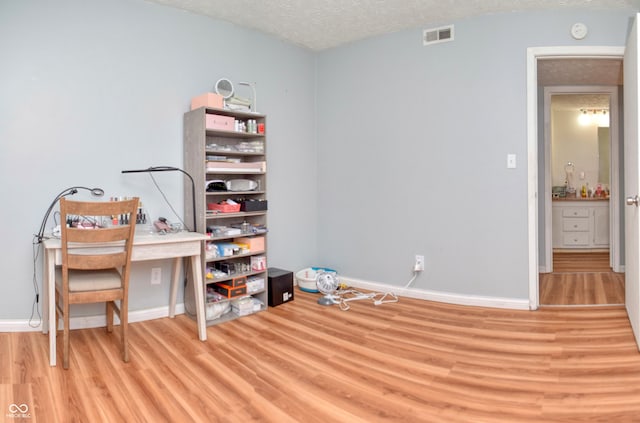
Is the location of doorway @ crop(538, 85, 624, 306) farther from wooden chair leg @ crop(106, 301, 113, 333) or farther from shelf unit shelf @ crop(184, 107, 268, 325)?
wooden chair leg @ crop(106, 301, 113, 333)

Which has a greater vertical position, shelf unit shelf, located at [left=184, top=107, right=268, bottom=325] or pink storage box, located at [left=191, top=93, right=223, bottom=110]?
pink storage box, located at [left=191, top=93, right=223, bottom=110]

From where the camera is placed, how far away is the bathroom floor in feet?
10.9

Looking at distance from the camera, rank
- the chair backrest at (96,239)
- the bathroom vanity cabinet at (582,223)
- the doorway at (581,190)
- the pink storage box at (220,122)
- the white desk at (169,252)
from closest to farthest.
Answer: the chair backrest at (96,239)
the white desk at (169,252)
the pink storage box at (220,122)
the doorway at (581,190)
the bathroom vanity cabinet at (582,223)

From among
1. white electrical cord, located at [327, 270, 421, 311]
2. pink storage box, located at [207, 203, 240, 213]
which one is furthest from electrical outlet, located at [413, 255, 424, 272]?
pink storage box, located at [207, 203, 240, 213]

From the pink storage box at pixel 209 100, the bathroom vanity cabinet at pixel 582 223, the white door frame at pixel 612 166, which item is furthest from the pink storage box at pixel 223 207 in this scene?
the bathroom vanity cabinet at pixel 582 223

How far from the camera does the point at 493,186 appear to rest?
3.19 metres

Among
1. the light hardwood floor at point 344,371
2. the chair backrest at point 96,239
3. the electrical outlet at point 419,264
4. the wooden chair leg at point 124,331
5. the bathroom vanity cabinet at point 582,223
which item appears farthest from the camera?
the bathroom vanity cabinet at point 582,223

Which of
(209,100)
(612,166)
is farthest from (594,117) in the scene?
(209,100)

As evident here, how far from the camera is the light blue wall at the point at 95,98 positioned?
255 cm

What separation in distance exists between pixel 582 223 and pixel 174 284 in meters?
5.52

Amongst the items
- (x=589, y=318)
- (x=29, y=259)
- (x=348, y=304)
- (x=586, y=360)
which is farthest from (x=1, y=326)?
(x=589, y=318)

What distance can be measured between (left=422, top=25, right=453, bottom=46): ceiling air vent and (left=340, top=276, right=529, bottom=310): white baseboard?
6.92 feet

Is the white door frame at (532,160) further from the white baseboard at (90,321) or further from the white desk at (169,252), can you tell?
the white baseboard at (90,321)

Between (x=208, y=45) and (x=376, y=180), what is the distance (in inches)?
71.9
